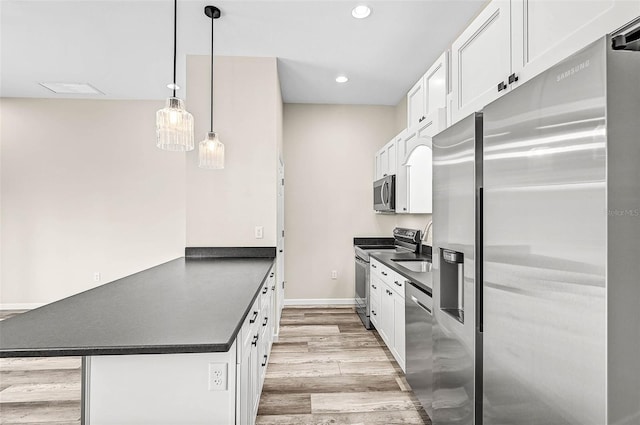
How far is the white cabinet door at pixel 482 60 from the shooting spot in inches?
53.7

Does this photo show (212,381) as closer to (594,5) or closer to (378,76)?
(594,5)

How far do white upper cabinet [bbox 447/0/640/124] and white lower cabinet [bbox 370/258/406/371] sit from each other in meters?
1.45

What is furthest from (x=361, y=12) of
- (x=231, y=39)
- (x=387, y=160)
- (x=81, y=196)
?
(x=81, y=196)

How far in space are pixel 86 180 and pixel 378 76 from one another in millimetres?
4119

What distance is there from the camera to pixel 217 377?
4.07 ft

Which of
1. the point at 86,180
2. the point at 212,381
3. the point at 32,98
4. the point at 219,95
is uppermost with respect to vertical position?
the point at 32,98

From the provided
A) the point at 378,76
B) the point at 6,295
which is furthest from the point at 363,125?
the point at 6,295

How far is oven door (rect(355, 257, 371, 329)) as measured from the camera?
13.0 ft

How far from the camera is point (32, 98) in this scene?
15.3 ft

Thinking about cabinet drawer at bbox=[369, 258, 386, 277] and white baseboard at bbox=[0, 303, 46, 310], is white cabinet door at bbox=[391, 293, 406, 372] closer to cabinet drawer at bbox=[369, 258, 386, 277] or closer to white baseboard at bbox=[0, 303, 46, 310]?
cabinet drawer at bbox=[369, 258, 386, 277]

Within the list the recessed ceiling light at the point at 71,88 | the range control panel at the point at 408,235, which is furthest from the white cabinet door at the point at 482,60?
the recessed ceiling light at the point at 71,88

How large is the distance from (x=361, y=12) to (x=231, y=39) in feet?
3.84

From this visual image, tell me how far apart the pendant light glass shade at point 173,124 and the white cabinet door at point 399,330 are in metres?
1.92

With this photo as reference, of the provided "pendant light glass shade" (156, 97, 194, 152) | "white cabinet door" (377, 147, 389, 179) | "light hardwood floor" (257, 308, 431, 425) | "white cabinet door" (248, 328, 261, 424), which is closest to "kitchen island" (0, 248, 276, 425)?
"white cabinet door" (248, 328, 261, 424)
